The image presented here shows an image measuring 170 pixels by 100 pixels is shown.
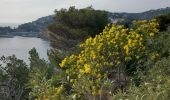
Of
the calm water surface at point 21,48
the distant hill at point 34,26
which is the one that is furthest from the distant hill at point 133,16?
the distant hill at point 34,26

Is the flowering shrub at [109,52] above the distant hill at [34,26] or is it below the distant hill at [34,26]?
above

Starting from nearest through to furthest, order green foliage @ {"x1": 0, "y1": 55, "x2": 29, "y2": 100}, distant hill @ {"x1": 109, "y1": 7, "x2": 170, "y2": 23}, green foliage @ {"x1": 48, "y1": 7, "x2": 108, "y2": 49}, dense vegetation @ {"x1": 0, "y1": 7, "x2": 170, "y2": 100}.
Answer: dense vegetation @ {"x1": 0, "y1": 7, "x2": 170, "y2": 100}, green foliage @ {"x1": 0, "y1": 55, "x2": 29, "y2": 100}, green foliage @ {"x1": 48, "y1": 7, "x2": 108, "y2": 49}, distant hill @ {"x1": 109, "y1": 7, "x2": 170, "y2": 23}

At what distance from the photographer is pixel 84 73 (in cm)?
811

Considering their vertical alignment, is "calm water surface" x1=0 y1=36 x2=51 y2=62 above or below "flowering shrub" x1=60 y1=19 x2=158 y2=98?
below

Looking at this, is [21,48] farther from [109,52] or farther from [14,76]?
[109,52]

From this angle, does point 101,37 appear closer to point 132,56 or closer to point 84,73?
point 132,56

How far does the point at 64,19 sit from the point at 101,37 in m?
12.1

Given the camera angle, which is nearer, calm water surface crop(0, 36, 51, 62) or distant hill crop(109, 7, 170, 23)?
calm water surface crop(0, 36, 51, 62)

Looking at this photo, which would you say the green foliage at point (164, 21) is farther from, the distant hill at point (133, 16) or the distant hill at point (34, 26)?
the distant hill at point (34, 26)

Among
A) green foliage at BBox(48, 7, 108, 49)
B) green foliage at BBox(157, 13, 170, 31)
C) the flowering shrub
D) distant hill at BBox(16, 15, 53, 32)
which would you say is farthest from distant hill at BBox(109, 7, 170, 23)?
the flowering shrub

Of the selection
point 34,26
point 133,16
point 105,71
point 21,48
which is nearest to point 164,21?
point 133,16

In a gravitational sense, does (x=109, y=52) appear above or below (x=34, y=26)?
above

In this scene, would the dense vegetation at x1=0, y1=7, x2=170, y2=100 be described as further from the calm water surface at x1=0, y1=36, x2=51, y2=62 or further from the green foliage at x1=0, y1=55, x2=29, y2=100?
the calm water surface at x1=0, y1=36, x2=51, y2=62

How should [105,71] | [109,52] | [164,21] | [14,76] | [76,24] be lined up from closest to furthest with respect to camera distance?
[105,71]
[109,52]
[14,76]
[164,21]
[76,24]
